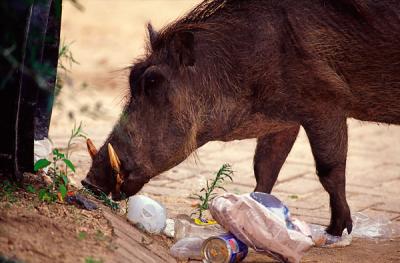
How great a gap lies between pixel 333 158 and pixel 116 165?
4.13 ft

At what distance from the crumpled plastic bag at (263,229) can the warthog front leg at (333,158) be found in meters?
0.86

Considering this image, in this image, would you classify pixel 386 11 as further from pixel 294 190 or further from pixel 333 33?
pixel 294 190

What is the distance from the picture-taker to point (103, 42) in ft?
44.2

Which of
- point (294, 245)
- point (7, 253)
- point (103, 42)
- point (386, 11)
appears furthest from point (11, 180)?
point (103, 42)

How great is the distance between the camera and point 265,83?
175 inches

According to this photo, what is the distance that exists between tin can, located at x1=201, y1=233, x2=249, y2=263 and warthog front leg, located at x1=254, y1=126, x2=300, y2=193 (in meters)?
1.34

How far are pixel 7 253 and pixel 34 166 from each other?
3.34 ft

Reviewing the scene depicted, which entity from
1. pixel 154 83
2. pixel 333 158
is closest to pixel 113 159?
pixel 154 83

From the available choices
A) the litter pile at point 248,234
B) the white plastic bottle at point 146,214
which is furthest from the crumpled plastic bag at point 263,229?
the white plastic bottle at point 146,214

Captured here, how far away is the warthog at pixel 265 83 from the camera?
173 inches

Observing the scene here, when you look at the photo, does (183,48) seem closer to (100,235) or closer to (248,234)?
(248,234)

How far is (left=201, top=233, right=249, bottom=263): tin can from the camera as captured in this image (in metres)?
3.51

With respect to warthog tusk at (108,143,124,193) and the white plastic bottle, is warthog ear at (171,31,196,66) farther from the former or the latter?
the white plastic bottle

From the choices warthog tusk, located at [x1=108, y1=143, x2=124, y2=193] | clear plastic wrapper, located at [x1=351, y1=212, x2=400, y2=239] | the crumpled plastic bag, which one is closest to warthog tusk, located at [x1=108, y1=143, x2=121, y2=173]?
warthog tusk, located at [x1=108, y1=143, x2=124, y2=193]
